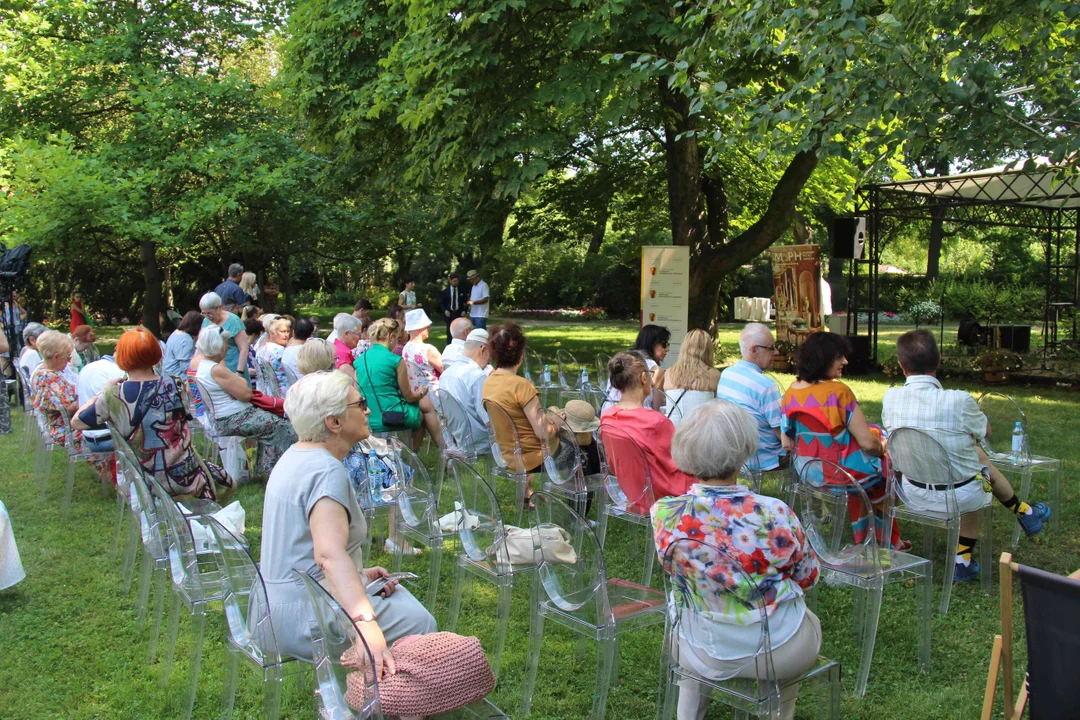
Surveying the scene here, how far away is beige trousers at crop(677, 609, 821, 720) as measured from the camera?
2.52m

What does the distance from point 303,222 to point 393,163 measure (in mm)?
3778

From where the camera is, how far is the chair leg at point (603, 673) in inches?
118

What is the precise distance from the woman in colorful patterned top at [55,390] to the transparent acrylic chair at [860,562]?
487 cm

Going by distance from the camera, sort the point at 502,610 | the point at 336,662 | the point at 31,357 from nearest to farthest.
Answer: the point at 336,662 → the point at 502,610 → the point at 31,357

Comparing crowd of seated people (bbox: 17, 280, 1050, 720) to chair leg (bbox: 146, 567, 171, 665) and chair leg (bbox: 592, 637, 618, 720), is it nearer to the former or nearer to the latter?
chair leg (bbox: 592, 637, 618, 720)

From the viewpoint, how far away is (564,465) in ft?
16.0

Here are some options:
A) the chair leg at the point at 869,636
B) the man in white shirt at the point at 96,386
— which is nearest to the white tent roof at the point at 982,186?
the chair leg at the point at 869,636

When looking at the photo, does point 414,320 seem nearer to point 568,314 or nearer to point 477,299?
point 477,299

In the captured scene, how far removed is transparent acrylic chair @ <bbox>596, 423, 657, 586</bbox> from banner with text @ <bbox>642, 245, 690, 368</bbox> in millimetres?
6673

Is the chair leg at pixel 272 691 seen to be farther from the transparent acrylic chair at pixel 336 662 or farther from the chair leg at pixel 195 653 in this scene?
the chair leg at pixel 195 653

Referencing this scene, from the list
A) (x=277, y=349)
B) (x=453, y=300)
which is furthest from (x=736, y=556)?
(x=453, y=300)

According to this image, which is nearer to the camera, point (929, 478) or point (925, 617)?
point (925, 617)

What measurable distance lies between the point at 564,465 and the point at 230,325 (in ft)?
16.8

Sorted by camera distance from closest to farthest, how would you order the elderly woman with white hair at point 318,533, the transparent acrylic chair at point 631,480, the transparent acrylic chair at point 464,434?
the elderly woman with white hair at point 318,533 < the transparent acrylic chair at point 631,480 < the transparent acrylic chair at point 464,434
